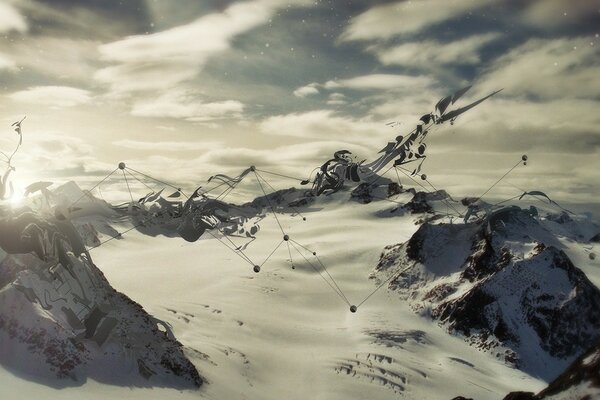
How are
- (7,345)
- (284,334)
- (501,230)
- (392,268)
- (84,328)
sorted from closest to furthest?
(7,345), (84,328), (284,334), (501,230), (392,268)

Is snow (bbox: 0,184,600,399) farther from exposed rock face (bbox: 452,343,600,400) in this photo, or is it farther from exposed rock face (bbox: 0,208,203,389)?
exposed rock face (bbox: 452,343,600,400)

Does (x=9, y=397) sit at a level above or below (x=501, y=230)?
below

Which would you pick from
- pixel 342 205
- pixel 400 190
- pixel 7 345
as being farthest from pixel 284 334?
pixel 342 205

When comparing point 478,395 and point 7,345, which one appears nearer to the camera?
point 7,345

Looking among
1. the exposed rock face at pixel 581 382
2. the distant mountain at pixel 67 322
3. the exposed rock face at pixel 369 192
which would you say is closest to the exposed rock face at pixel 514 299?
the distant mountain at pixel 67 322

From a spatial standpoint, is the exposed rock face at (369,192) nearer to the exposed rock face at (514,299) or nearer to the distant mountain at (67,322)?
the exposed rock face at (514,299)

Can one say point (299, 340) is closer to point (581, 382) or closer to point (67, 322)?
point (67, 322)

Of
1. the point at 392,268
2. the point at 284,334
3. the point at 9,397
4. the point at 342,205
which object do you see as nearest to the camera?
the point at 9,397

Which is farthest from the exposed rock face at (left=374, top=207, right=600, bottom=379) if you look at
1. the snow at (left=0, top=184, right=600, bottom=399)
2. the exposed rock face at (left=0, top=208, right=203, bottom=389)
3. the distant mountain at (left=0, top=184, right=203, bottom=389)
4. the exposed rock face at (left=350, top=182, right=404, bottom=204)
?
the exposed rock face at (left=350, top=182, right=404, bottom=204)

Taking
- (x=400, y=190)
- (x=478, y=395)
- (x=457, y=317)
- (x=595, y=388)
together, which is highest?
(x=400, y=190)

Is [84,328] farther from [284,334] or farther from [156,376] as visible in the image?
[284,334]
